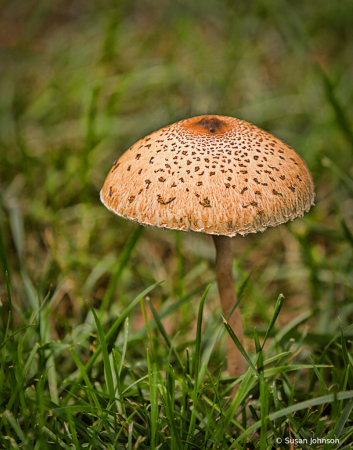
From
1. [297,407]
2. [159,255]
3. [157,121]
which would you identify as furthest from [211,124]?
[157,121]

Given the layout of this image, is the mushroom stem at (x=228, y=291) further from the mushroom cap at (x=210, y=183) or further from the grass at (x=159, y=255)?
the mushroom cap at (x=210, y=183)

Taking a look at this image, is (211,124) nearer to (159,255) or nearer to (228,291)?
(228,291)

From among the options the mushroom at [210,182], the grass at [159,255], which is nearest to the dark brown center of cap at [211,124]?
the mushroom at [210,182]

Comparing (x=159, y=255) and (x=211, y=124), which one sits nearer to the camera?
(x=211, y=124)

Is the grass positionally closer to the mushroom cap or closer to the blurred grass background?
the blurred grass background

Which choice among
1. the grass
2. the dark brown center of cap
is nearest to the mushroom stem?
the grass

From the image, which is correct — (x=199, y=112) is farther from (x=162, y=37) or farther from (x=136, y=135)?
(x=162, y=37)
